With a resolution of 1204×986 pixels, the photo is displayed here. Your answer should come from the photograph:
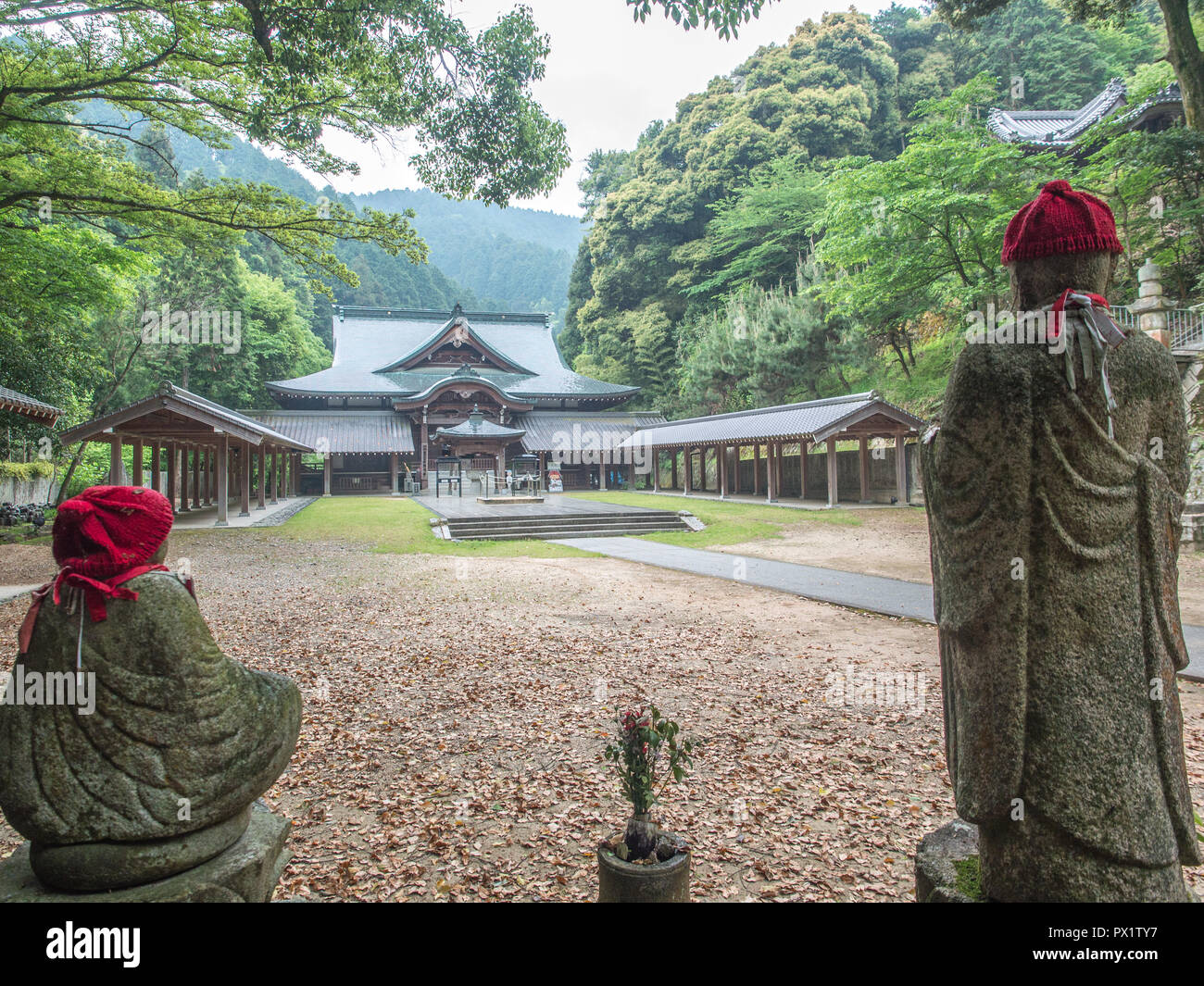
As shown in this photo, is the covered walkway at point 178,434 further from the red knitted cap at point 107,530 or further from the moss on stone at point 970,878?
the moss on stone at point 970,878

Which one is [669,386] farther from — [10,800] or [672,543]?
[10,800]

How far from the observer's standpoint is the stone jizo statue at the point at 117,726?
199 centimetres

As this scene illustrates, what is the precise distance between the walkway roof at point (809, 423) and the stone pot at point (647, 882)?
1495cm

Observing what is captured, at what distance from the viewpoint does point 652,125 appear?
159ft

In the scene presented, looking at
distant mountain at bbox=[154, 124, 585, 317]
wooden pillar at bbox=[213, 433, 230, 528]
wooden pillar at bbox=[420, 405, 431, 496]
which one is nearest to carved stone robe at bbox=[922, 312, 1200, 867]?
wooden pillar at bbox=[213, 433, 230, 528]

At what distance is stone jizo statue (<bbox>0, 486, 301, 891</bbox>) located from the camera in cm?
199

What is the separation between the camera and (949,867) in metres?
2.27

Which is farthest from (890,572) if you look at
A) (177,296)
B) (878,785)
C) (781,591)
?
(177,296)

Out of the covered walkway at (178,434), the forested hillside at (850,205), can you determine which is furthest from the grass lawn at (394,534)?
the forested hillside at (850,205)

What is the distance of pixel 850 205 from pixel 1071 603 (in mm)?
18180

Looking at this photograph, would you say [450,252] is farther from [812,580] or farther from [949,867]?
[949,867]

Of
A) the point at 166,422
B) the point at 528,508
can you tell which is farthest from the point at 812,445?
the point at 166,422

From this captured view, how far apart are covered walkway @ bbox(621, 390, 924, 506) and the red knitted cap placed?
63.6 ft

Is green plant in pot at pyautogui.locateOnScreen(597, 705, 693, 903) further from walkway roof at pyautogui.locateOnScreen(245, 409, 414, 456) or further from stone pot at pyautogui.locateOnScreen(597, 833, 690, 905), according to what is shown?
walkway roof at pyautogui.locateOnScreen(245, 409, 414, 456)
